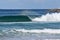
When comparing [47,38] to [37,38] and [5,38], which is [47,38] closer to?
[37,38]

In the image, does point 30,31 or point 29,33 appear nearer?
point 29,33

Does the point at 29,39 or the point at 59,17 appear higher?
the point at 29,39

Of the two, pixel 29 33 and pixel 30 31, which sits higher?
pixel 29 33

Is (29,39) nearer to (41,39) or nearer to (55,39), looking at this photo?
(41,39)

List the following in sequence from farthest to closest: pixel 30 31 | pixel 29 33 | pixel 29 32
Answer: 1. pixel 30 31
2. pixel 29 32
3. pixel 29 33

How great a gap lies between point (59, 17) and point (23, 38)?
18340 mm

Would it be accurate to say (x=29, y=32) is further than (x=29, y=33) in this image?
Yes

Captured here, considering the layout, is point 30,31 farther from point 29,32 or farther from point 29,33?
point 29,33

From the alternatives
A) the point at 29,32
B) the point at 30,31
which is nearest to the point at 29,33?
the point at 29,32

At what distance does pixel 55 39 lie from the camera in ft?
35.9

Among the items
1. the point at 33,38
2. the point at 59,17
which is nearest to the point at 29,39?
the point at 33,38

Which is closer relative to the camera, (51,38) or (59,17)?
(51,38)

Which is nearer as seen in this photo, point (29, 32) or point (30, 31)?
point (29, 32)

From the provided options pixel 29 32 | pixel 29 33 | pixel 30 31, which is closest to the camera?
pixel 29 33
